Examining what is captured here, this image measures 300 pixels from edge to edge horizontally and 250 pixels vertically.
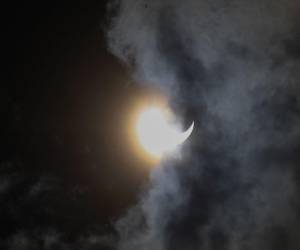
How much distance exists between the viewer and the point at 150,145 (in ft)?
33.2

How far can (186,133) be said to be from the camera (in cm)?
1091

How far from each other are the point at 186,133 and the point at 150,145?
1.46 metres

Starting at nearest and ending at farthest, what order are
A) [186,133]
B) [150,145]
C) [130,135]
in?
1. [150,145]
2. [186,133]
3. [130,135]

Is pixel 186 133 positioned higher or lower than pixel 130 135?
lower

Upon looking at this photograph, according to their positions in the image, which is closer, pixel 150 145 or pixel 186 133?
pixel 150 145

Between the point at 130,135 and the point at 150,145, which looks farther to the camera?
the point at 130,135

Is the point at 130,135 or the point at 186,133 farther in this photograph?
the point at 130,135

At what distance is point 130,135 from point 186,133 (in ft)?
7.03

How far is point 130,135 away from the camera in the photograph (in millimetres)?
11914

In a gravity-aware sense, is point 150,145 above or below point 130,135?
below

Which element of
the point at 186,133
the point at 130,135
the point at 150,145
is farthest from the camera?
the point at 130,135
